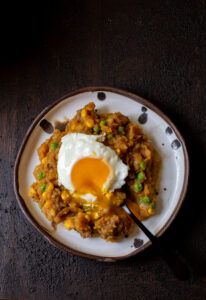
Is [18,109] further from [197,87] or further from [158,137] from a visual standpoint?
[197,87]

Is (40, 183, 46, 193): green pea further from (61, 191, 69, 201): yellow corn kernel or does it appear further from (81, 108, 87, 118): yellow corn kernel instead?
(81, 108, 87, 118): yellow corn kernel

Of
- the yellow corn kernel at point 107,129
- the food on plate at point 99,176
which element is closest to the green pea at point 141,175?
the food on plate at point 99,176

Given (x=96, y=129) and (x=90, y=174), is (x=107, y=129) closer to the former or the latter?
(x=96, y=129)

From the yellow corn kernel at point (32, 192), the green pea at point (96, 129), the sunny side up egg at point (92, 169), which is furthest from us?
the yellow corn kernel at point (32, 192)

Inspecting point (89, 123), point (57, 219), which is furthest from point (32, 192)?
point (89, 123)

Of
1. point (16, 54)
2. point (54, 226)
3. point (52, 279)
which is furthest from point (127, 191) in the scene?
point (16, 54)

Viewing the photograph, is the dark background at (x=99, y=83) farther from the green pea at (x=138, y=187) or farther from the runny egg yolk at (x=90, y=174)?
the runny egg yolk at (x=90, y=174)

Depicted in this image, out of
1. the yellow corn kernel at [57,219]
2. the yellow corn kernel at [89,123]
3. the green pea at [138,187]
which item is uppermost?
the yellow corn kernel at [89,123]
